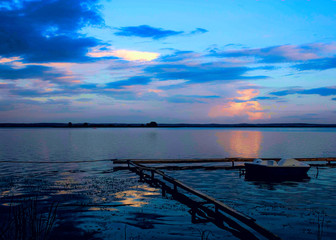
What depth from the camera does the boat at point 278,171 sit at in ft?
90.7

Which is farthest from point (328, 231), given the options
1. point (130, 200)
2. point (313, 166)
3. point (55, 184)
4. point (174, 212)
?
point (313, 166)

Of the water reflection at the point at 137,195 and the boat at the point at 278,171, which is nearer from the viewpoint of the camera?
the water reflection at the point at 137,195

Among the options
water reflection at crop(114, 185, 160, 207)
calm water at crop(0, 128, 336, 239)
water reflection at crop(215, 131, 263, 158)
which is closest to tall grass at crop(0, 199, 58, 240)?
calm water at crop(0, 128, 336, 239)

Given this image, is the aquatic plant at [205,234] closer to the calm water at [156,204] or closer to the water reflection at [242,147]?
the calm water at [156,204]

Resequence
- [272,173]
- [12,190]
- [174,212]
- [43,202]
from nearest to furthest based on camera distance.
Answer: [174,212]
[43,202]
[12,190]
[272,173]

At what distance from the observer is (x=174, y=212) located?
15797 millimetres

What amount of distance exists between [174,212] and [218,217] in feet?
8.44

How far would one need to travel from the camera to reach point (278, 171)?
27719 mm

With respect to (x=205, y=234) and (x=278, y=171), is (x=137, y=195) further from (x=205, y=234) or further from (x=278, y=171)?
(x=278, y=171)

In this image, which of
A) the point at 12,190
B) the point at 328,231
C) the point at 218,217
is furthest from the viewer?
the point at 12,190

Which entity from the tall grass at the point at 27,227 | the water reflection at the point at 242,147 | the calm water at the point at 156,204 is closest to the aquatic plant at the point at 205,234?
the calm water at the point at 156,204

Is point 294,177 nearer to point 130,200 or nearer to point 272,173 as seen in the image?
point 272,173

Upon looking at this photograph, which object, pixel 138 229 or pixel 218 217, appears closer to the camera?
pixel 138 229

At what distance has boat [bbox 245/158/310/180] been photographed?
2764 centimetres
